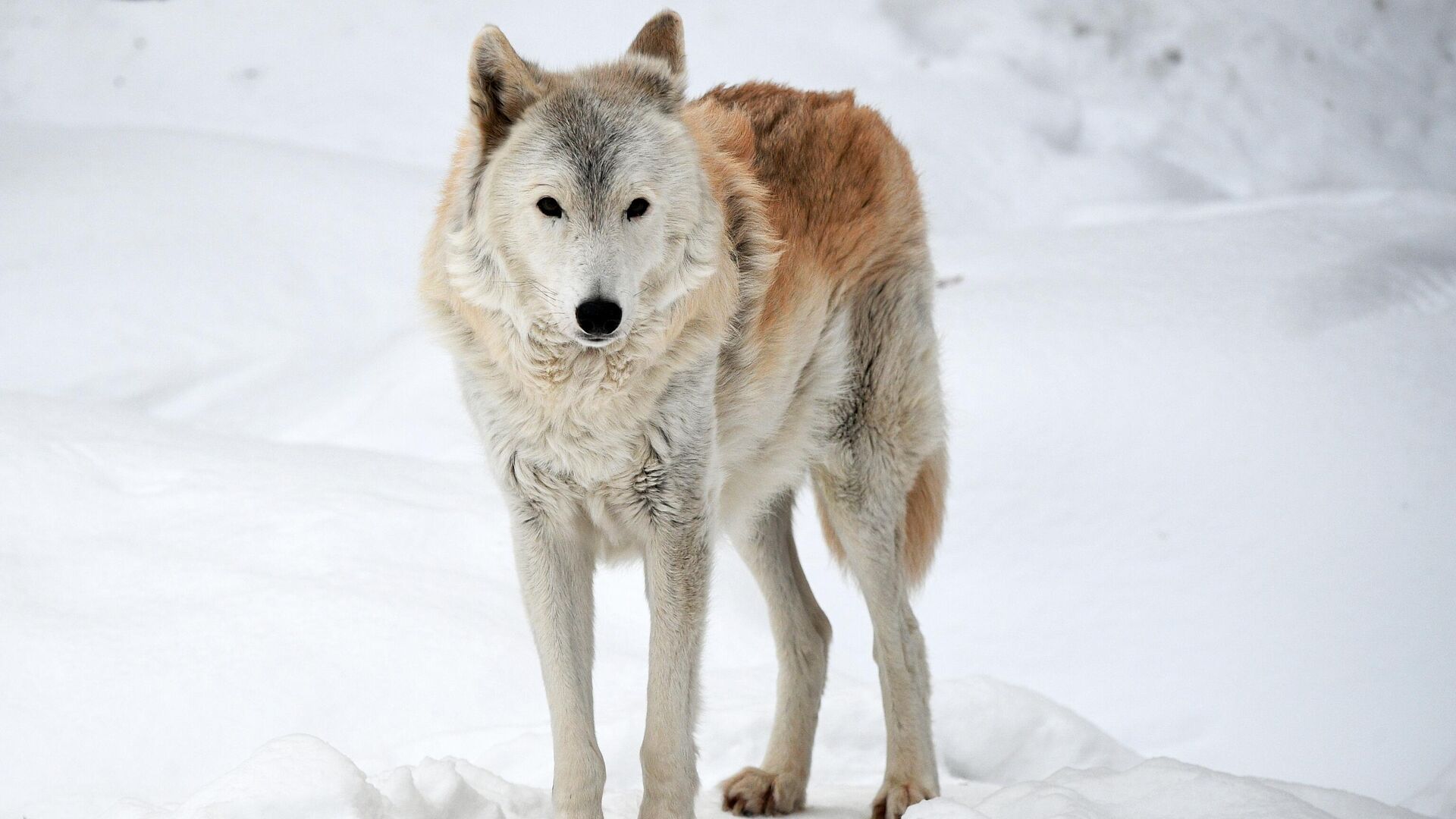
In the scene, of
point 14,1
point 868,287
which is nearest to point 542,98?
point 868,287

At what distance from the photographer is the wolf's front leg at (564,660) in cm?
293

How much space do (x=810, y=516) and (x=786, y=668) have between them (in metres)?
2.80

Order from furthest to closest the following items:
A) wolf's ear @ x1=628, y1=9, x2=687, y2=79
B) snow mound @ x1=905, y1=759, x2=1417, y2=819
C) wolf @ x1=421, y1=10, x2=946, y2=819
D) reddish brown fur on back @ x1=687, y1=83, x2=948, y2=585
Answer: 1. reddish brown fur on back @ x1=687, y1=83, x2=948, y2=585
2. wolf's ear @ x1=628, y1=9, x2=687, y2=79
3. snow mound @ x1=905, y1=759, x2=1417, y2=819
4. wolf @ x1=421, y1=10, x2=946, y2=819

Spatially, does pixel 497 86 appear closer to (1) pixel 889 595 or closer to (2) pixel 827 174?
(2) pixel 827 174

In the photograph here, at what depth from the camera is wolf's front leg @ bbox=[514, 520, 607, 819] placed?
9.62 ft

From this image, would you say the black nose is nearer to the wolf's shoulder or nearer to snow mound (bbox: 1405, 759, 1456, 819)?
the wolf's shoulder

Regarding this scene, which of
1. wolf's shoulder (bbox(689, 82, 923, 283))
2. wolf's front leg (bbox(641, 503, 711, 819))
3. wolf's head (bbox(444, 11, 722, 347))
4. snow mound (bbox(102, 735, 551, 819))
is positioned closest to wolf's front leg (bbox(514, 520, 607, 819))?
wolf's front leg (bbox(641, 503, 711, 819))

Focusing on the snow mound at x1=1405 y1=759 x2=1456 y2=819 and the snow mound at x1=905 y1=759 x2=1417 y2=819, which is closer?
the snow mound at x1=905 y1=759 x2=1417 y2=819

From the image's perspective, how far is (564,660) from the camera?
2.97 m

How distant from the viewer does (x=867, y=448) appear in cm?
376

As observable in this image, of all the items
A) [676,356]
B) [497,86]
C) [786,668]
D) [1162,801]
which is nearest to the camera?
[497,86]

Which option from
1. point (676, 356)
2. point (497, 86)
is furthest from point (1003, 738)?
point (497, 86)

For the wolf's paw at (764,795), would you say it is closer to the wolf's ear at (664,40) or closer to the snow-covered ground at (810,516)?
the snow-covered ground at (810,516)

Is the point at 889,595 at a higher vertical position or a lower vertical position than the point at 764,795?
higher
